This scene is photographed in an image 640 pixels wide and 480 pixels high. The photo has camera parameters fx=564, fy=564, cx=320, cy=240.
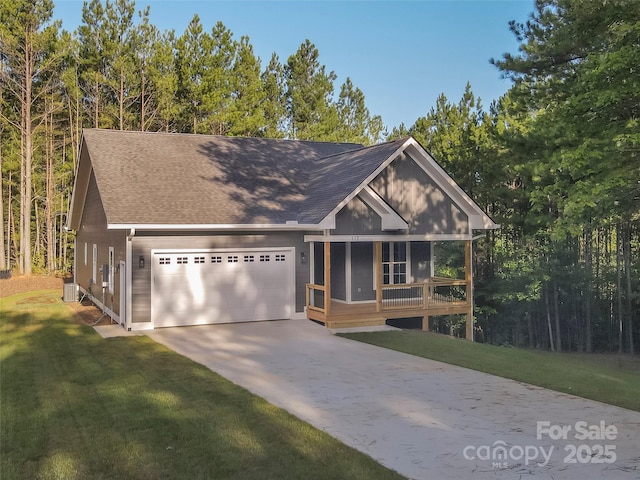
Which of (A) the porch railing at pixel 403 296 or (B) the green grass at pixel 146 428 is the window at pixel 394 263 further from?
(B) the green grass at pixel 146 428

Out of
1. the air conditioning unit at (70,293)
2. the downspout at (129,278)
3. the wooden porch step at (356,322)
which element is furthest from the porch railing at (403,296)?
the air conditioning unit at (70,293)

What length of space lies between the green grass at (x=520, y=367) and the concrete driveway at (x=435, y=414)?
519mm

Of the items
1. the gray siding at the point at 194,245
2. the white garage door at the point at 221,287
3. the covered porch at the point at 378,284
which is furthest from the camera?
the covered porch at the point at 378,284

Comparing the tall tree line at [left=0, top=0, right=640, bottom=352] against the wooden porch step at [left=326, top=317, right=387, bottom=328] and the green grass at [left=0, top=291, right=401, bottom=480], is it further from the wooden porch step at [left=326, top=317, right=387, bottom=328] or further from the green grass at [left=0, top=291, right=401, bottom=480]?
the green grass at [left=0, top=291, right=401, bottom=480]

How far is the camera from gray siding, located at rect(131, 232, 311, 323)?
50.5 ft

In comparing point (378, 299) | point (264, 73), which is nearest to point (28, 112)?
point (264, 73)

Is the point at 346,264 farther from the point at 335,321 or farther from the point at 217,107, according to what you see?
the point at 217,107

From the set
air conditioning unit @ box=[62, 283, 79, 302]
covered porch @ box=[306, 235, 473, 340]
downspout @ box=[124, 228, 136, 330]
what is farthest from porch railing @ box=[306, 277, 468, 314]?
air conditioning unit @ box=[62, 283, 79, 302]

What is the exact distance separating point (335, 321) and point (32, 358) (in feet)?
25.7

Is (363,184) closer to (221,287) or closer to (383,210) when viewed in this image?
(383,210)

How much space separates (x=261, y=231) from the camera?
55.7ft

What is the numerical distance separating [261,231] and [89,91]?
2471cm

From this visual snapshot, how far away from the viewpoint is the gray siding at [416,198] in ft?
59.3

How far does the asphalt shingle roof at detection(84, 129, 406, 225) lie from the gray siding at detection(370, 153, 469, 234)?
2.48 feet
